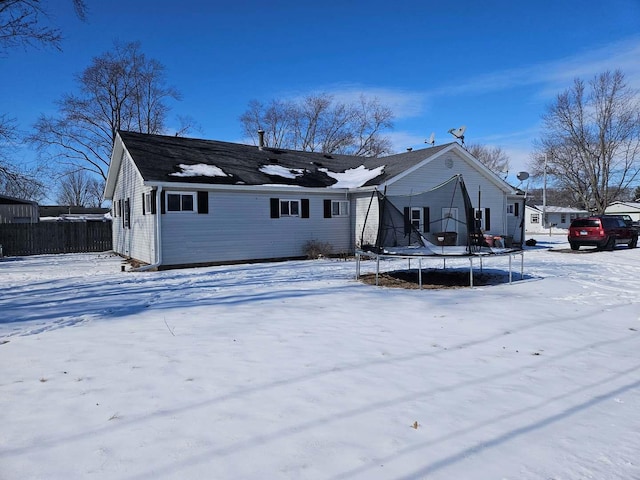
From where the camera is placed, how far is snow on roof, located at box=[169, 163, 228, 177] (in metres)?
14.3

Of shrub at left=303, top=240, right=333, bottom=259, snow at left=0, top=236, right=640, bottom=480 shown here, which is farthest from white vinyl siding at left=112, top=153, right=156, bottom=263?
snow at left=0, top=236, right=640, bottom=480

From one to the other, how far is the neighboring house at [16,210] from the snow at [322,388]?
19.0m

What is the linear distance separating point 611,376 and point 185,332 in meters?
4.98

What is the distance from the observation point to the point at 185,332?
19.0 feet

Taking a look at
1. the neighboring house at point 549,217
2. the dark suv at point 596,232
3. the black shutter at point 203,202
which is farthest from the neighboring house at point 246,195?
the neighboring house at point 549,217

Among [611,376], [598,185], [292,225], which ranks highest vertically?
[598,185]

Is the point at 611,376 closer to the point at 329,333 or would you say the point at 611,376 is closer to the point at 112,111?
the point at 329,333

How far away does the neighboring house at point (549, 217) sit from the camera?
51094 millimetres

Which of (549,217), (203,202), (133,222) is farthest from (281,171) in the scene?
(549,217)

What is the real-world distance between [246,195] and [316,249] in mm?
3395

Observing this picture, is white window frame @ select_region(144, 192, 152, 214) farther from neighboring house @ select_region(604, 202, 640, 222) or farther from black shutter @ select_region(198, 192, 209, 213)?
neighboring house @ select_region(604, 202, 640, 222)

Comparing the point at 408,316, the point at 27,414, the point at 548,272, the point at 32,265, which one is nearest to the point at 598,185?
the point at 548,272

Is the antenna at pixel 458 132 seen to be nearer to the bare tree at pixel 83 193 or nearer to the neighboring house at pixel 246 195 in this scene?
the neighboring house at pixel 246 195

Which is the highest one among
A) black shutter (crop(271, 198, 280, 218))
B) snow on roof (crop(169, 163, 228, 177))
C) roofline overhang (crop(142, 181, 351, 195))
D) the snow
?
snow on roof (crop(169, 163, 228, 177))
